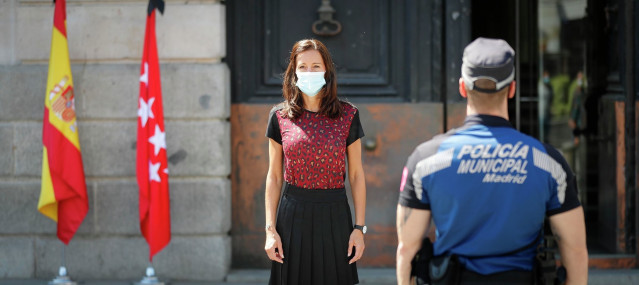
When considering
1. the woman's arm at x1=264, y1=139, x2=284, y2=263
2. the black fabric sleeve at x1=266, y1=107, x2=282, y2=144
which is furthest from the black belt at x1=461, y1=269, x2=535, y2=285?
the black fabric sleeve at x1=266, y1=107, x2=282, y2=144

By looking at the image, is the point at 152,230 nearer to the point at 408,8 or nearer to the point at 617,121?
the point at 408,8

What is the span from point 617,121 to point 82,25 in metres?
4.37

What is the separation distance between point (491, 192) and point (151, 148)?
Result: 409cm

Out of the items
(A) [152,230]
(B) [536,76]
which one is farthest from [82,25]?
(B) [536,76]

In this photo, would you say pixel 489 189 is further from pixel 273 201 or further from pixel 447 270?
pixel 273 201

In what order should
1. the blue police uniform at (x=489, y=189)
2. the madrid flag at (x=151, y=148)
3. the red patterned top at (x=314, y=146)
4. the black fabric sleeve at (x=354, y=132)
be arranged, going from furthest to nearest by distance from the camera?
the madrid flag at (x=151, y=148), the black fabric sleeve at (x=354, y=132), the red patterned top at (x=314, y=146), the blue police uniform at (x=489, y=189)

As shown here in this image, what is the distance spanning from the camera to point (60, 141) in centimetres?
680

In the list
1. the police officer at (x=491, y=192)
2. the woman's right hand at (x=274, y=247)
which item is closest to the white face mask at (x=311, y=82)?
the woman's right hand at (x=274, y=247)

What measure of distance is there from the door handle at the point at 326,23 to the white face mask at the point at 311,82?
2.72 metres

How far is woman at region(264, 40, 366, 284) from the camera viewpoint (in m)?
4.69

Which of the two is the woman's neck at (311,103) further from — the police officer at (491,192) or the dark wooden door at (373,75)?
the dark wooden door at (373,75)

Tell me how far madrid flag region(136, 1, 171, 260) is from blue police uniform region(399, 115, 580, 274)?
386 cm

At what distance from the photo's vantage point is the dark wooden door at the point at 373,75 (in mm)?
7422

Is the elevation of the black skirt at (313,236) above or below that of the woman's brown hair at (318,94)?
below
